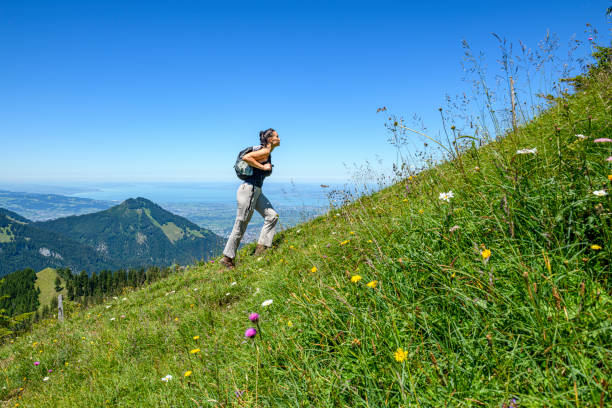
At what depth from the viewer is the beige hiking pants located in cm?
680

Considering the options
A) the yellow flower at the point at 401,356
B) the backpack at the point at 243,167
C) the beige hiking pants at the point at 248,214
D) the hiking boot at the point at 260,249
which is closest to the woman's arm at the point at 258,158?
the backpack at the point at 243,167

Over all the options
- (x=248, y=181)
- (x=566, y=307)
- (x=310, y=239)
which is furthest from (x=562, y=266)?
(x=248, y=181)

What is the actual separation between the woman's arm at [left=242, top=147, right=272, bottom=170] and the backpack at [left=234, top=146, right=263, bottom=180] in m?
0.11

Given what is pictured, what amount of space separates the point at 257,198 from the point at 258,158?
100 cm

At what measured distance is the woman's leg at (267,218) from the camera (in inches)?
284

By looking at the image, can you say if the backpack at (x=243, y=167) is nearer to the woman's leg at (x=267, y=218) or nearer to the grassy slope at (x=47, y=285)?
the woman's leg at (x=267, y=218)

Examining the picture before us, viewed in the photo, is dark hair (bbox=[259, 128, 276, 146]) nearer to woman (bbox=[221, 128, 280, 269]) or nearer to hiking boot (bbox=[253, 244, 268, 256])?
woman (bbox=[221, 128, 280, 269])

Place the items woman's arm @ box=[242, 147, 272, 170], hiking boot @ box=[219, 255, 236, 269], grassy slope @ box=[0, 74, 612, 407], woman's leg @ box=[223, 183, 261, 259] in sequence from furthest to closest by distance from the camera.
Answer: hiking boot @ box=[219, 255, 236, 269], woman's leg @ box=[223, 183, 261, 259], woman's arm @ box=[242, 147, 272, 170], grassy slope @ box=[0, 74, 612, 407]

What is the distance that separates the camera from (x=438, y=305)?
184cm

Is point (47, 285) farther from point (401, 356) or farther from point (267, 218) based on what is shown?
point (401, 356)

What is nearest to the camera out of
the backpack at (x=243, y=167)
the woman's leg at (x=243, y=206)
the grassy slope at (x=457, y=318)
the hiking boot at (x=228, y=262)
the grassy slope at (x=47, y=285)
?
the grassy slope at (x=457, y=318)

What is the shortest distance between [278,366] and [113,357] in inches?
130

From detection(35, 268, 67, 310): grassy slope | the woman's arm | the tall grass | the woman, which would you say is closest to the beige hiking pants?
the woman

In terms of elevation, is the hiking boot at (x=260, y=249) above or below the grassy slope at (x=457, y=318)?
below
